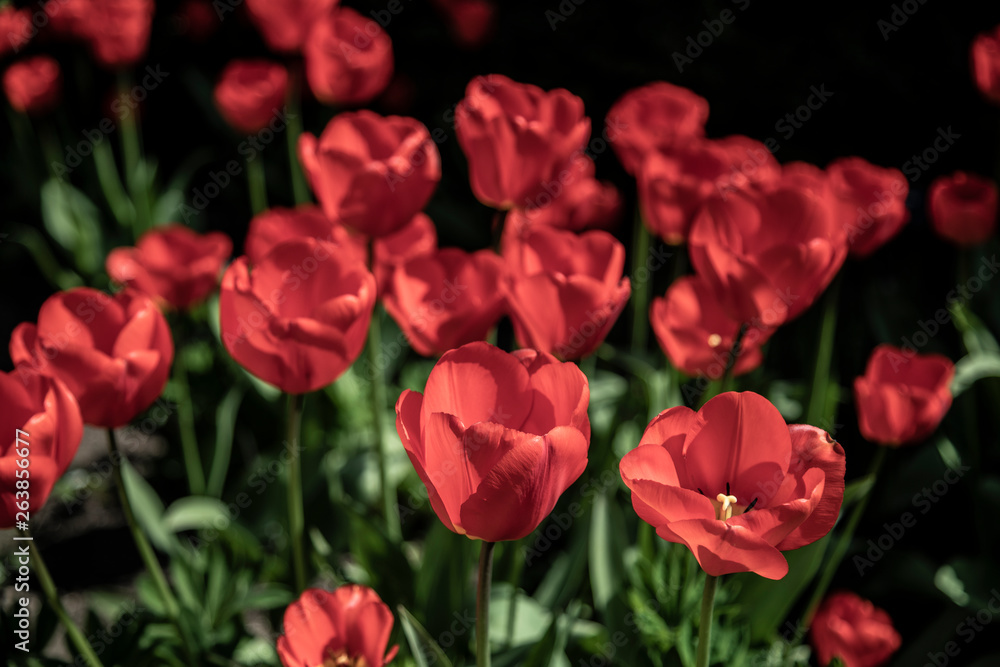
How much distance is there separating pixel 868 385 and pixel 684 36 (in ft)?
6.27

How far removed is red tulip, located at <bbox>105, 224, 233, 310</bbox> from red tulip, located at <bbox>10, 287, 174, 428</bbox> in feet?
1.89

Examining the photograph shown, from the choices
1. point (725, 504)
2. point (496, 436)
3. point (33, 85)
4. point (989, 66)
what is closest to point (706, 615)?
point (725, 504)

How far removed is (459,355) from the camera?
0.71 m

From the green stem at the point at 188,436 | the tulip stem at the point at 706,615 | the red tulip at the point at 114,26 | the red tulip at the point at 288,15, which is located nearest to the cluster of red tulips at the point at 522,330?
the tulip stem at the point at 706,615

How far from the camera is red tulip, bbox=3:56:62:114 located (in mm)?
2418

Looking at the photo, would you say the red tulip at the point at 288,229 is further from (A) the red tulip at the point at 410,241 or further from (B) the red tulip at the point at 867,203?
(B) the red tulip at the point at 867,203

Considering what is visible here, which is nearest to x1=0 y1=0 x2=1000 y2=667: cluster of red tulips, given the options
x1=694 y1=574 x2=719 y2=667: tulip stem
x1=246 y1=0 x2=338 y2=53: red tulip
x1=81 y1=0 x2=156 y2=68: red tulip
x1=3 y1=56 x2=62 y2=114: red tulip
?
x1=694 y1=574 x2=719 y2=667: tulip stem

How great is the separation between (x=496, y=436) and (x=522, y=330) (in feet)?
1.22

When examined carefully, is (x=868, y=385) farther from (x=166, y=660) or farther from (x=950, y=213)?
(x=166, y=660)

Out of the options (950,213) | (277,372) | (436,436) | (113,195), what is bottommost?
(113,195)

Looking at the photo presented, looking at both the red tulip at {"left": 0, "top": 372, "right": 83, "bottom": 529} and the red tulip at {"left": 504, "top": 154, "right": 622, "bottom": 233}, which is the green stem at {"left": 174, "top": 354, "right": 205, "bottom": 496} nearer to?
the red tulip at {"left": 504, "top": 154, "right": 622, "bottom": 233}

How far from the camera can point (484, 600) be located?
75 cm

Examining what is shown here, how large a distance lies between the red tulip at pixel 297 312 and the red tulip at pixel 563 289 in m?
0.18

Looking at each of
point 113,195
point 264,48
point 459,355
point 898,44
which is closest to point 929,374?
point 459,355
